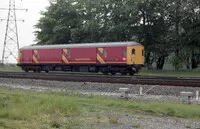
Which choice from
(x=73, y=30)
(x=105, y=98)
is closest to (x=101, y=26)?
(x=73, y=30)

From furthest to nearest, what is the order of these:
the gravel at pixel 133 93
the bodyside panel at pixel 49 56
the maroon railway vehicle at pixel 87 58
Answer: the bodyside panel at pixel 49 56
the maroon railway vehicle at pixel 87 58
the gravel at pixel 133 93

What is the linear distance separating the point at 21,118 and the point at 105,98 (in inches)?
269

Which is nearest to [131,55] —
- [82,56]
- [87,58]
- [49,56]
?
[87,58]

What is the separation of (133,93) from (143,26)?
96.0 feet

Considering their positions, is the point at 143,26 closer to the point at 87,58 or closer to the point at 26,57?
the point at 87,58

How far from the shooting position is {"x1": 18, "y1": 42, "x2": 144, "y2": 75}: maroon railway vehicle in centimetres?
3391

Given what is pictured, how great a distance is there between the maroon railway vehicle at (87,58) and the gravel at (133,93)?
10124mm

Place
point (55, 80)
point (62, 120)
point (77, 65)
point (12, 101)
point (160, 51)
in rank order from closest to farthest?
point (62, 120) < point (12, 101) < point (55, 80) < point (77, 65) < point (160, 51)

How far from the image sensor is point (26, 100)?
15453mm

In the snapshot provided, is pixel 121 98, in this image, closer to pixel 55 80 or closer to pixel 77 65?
pixel 55 80

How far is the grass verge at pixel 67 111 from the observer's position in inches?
430

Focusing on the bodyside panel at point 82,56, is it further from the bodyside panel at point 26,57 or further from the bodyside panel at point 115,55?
the bodyside panel at point 26,57

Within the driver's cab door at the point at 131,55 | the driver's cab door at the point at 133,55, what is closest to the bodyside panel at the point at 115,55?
the driver's cab door at the point at 131,55

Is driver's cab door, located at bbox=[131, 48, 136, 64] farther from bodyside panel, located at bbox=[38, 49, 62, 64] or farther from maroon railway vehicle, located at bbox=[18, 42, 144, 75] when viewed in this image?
bodyside panel, located at bbox=[38, 49, 62, 64]
